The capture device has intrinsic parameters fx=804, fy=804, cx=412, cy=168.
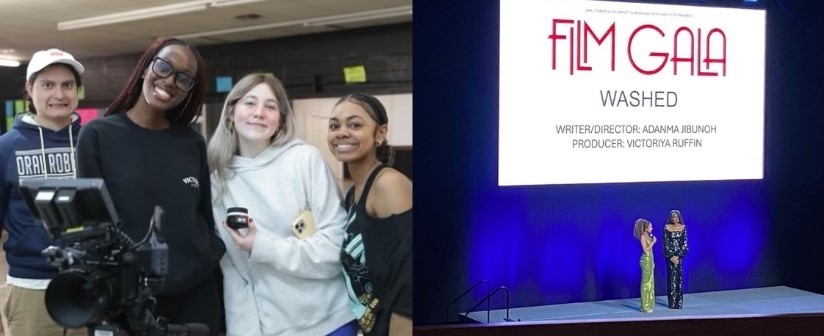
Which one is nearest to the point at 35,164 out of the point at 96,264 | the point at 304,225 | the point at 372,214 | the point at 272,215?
the point at 96,264

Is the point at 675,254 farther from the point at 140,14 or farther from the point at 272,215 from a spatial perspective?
the point at 140,14

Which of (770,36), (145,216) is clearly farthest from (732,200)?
(145,216)

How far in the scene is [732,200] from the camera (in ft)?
13.4

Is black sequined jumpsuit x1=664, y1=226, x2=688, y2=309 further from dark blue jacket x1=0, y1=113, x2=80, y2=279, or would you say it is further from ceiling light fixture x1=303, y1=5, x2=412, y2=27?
dark blue jacket x1=0, y1=113, x2=80, y2=279

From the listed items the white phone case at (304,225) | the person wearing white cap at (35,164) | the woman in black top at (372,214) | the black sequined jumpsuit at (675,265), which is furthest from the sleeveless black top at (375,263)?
the black sequined jumpsuit at (675,265)

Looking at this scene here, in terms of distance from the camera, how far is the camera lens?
2312 mm

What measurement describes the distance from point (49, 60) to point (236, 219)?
681 mm

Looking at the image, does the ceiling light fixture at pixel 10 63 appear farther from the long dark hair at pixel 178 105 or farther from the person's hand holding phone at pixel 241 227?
the person's hand holding phone at pixel 241 227

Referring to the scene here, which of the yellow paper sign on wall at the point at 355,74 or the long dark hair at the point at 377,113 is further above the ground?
the yellow paper sign on wall at the point at 355,74

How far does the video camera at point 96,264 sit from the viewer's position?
1.81 m

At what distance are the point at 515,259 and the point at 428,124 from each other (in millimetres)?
788

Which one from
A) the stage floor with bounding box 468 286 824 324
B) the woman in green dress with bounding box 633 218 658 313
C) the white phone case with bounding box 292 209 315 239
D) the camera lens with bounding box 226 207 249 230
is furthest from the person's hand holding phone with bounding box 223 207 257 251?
the woman in green dress with bounding box 633 218 658 313

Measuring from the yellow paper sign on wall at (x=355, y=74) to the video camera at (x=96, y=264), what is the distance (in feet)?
3.08

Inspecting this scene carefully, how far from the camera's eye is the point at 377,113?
249 centimetres
